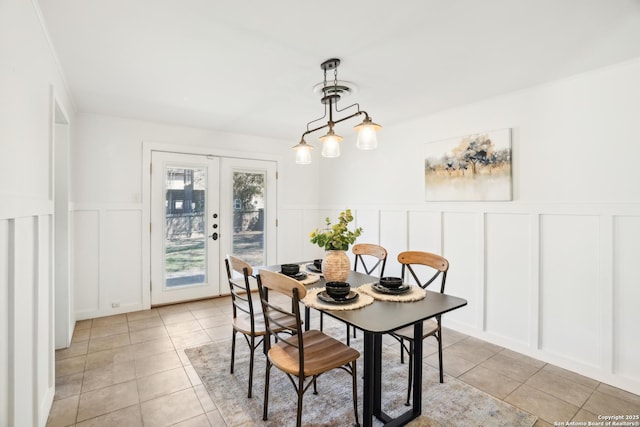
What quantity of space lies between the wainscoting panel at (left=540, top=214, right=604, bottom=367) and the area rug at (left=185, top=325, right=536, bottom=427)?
965 millimetres

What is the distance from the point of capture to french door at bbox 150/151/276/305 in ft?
13.4

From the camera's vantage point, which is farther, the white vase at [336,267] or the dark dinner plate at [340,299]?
the white vase at [336,267]

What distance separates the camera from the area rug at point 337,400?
1951 mm

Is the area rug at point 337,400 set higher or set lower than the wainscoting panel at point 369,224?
lower

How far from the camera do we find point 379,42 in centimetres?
204

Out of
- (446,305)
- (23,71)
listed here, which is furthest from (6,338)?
(446,305)

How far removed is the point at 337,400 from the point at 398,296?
0.86 metres

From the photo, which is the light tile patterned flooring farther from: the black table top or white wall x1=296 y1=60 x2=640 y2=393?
the black table top

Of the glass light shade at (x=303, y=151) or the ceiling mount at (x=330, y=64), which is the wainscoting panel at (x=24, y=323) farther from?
the ceiling mount at (x=330, y=64)

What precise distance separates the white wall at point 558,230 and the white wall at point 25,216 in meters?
3.42

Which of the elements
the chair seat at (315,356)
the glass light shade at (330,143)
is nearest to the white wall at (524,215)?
the glass light shade at (330,143)

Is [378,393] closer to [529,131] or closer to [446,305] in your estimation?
[446,305]

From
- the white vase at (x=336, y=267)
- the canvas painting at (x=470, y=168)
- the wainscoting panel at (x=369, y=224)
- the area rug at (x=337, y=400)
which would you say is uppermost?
the canvas painting at (x=470, y=168)

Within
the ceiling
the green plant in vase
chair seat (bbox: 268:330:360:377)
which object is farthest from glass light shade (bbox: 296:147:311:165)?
chair seat (bbox: 268:330:360:377)
